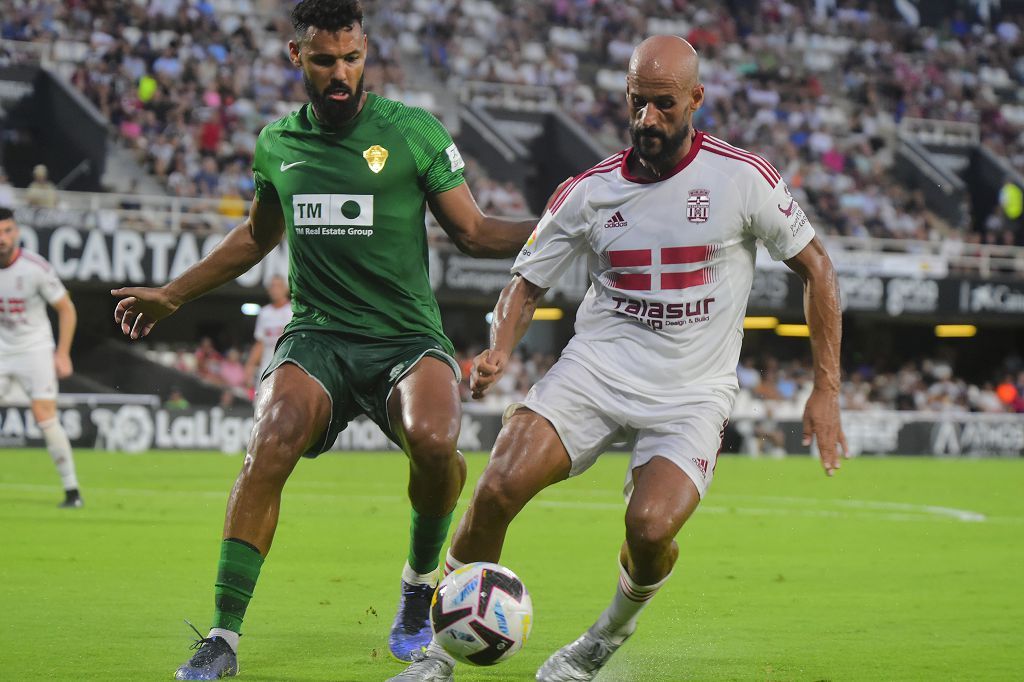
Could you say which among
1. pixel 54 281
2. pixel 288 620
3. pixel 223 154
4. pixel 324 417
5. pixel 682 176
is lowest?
pixel 223 154

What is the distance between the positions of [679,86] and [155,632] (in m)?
3.40

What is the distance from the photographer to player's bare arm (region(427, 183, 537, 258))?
6016 millimetres

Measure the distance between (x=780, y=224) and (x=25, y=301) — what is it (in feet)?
31.6

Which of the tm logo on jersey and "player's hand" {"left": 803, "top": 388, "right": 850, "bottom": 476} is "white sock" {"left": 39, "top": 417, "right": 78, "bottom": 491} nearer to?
the tm logo on jersey

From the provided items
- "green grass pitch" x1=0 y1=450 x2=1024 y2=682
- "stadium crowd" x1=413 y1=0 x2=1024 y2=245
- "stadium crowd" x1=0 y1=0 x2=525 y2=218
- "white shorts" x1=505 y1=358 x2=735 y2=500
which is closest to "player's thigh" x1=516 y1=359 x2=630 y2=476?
"white shorts" x1=505 y1=358 x2=735 y2=500

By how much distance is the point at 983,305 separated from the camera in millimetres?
31625

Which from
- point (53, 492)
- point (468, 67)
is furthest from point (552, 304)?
point (53, 492)

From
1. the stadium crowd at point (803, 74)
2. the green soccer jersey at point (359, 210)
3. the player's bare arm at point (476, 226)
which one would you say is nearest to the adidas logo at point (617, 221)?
the player's bare arm at point (476, 226)

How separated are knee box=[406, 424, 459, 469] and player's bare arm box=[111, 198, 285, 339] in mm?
1238

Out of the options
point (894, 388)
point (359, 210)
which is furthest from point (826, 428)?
point (894, 388)

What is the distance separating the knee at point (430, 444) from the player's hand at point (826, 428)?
4.52 feet

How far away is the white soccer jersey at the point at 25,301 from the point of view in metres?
13.2

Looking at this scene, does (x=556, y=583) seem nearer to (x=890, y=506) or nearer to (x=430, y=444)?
(x=430, y=444)

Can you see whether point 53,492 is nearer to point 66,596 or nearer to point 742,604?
point 66,596
